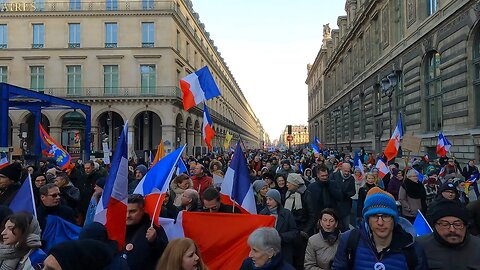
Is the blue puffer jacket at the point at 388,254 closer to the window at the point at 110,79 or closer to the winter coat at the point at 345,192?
the winter coat at the point at 345,192

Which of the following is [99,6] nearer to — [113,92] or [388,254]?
[113,92]

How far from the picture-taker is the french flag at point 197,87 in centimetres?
1152

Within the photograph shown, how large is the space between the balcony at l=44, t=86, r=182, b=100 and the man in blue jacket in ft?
134

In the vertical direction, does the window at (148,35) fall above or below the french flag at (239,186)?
above

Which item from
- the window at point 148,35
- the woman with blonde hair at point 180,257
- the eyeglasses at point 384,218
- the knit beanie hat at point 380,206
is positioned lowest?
the woman with blonde hair at point 180,257

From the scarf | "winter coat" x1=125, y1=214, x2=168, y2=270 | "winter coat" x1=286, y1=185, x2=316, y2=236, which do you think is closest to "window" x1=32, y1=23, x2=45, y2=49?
the scarf

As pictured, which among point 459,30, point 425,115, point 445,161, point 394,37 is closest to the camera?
point 445,161

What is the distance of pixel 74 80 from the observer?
146 ft

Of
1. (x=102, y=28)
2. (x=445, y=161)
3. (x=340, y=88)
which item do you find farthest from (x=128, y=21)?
(x=445, y=161)

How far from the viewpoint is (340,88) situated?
54500mm

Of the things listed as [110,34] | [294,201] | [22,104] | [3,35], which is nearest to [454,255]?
[294,201]

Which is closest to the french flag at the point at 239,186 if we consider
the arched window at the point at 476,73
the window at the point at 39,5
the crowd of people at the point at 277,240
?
the crowd of people at the point at 277,240

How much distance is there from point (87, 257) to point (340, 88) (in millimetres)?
53980

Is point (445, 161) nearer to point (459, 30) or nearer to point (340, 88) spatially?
point (459, 30)
